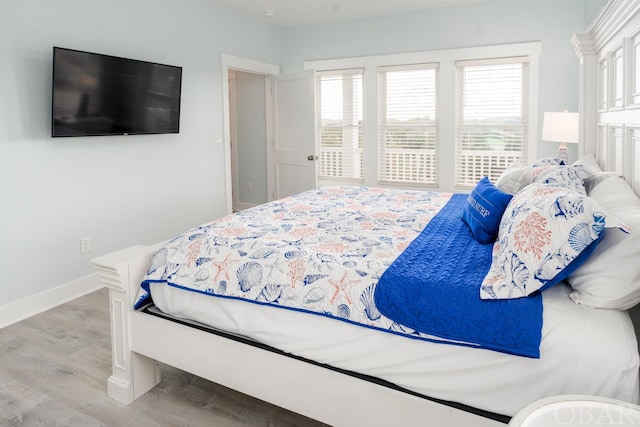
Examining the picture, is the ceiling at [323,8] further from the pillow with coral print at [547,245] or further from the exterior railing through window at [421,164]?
the pillow with coral print at [547,245]

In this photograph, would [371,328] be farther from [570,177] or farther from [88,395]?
[88,395]

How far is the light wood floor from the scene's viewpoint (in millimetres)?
2121

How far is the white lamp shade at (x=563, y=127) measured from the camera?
3975mm

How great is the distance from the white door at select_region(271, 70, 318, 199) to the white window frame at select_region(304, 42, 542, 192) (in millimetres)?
362

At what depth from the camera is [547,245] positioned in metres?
1.50

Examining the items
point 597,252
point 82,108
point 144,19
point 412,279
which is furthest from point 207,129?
point 597,252

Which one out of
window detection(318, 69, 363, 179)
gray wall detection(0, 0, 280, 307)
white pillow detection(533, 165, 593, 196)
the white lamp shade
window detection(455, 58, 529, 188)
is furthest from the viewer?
window detection(318, 69, 363, 179)

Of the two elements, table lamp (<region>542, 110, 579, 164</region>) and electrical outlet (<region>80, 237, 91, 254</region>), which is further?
table lamp (<region>542, 110, 579, 164</region>)

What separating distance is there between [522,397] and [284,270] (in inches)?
37.6

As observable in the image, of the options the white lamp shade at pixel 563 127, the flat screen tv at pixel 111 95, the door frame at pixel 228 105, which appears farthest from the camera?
the door frame at pixel 228 105

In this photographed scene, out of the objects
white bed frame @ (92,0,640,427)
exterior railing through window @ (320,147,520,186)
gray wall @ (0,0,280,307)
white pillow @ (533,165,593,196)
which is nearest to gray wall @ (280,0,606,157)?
exterior railing through window @ (320,147,520,186)

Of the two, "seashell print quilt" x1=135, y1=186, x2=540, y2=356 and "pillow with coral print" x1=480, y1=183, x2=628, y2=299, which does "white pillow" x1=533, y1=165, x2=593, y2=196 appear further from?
"seashell print quilt" x1=135, y1=186, x2=540, y2=356

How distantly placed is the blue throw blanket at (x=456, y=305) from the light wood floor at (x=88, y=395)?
840 millimetres

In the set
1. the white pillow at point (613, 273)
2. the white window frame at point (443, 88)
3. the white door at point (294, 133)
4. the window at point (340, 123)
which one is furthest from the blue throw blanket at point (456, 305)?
the window at point (340, 123)
